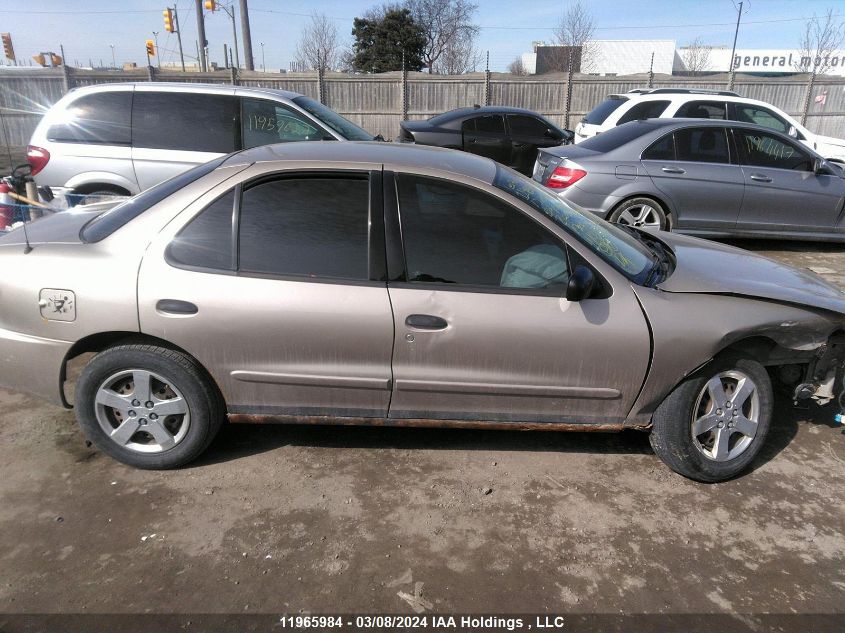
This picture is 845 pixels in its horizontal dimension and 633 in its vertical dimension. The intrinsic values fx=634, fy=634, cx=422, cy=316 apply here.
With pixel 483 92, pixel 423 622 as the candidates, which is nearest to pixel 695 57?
pixel 483 92

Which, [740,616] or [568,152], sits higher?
[568,152]

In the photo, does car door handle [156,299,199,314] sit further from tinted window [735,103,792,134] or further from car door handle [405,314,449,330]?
tinted window [735,103,792,134]

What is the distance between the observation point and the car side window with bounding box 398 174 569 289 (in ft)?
10.3

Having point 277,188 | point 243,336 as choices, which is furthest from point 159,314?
point 277,188

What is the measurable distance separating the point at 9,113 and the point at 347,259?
19041 mm

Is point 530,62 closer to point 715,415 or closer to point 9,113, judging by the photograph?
point 9,113

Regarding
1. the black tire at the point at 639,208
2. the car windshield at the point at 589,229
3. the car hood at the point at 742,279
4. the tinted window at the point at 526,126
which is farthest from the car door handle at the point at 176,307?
the tinted window at the point at 526,126

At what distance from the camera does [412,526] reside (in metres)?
2.97

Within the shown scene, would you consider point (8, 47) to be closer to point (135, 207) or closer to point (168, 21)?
point (168, 21)

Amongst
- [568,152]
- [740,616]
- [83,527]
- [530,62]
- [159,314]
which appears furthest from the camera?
[530,62]

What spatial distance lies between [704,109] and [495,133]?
3.92 m

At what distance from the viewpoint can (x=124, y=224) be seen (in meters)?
3.24

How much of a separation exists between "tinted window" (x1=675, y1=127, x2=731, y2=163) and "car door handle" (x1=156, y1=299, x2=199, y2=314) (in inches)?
249

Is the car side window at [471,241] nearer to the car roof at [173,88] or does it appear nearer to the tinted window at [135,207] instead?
the tinted window at [135,207]
